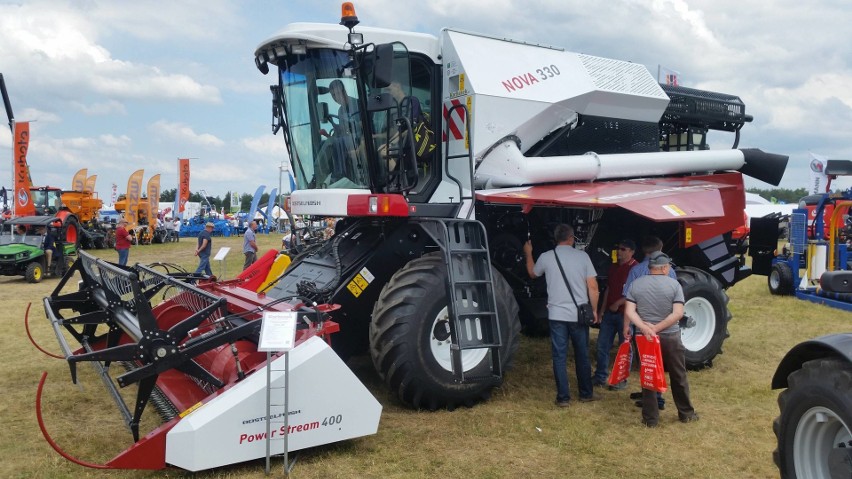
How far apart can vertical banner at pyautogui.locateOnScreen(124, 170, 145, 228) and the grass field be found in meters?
23.5

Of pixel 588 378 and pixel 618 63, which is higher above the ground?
pixel 618 63

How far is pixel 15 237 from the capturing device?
50.3 feet

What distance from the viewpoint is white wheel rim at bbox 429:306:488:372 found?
5020 millimetres

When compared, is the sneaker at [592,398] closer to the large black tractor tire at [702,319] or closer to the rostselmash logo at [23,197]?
the large black tractor tire at [702,319]

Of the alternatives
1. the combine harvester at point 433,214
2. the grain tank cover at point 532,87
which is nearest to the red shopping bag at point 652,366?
the combine harvester at point 433,214

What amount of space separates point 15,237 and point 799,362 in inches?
662

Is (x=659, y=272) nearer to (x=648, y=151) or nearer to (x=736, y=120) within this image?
(x=648, y=151)

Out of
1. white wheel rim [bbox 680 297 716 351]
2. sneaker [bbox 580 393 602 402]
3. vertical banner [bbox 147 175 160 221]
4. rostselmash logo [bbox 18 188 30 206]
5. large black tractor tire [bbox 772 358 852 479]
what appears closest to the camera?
large black tractor tire [bbox 772 358 852 479]

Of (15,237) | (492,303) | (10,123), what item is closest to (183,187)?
(10,123)

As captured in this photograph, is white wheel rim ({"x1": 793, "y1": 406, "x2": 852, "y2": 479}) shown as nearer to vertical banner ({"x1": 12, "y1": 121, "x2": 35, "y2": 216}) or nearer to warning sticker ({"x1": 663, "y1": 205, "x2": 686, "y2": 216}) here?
warning sticker ({"x1": 663, "y1": 205, "x2": 686, "y2": 216})

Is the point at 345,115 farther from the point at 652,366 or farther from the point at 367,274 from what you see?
the point at 652,366

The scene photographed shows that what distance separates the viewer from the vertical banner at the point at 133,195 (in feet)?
93.4

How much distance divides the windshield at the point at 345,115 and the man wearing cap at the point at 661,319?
2083 mm

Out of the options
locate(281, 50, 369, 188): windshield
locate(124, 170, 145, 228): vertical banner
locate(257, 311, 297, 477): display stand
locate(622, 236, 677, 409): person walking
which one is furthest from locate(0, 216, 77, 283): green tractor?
locate(622, 236, 677, 409): person walking
